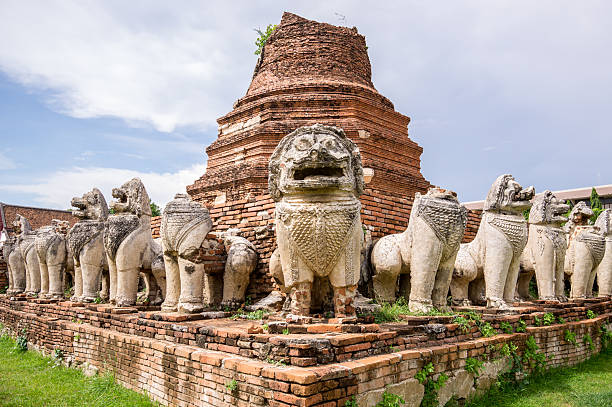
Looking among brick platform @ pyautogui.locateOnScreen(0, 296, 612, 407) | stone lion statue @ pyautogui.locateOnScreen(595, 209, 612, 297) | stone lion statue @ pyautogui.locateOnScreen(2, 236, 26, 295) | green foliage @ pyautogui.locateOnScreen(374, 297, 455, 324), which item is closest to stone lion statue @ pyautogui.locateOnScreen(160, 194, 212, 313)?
brick platform @ pyautogui.locateOnScreen(0, 296, 612, 407)

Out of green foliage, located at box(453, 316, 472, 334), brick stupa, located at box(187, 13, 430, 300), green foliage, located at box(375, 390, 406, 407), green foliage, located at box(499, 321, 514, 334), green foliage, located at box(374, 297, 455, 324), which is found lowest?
green foliage, located at box(375, 390, 406, 407)

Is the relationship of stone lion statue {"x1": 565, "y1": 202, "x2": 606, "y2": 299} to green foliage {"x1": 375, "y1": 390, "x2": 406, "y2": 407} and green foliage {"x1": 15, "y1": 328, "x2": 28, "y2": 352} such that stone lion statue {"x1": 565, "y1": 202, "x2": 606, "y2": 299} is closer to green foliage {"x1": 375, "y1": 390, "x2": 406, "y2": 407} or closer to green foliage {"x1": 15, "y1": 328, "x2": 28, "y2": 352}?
green foliage {"x1": 375, "y1": 390, "x2": 406, "y2": 407}

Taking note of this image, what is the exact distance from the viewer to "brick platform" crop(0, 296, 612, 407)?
3.45 meters

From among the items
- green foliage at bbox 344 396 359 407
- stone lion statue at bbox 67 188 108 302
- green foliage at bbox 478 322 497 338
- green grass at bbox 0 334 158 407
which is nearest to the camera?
green foliage at bbox 344 396 359 407

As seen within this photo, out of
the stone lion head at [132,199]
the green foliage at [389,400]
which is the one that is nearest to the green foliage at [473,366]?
the green foliage at [389,400]

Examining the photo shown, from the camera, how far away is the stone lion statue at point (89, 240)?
7.68 meters

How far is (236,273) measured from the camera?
6.34m

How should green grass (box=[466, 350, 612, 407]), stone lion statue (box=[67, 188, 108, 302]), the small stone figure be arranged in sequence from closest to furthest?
green grass (box=[466, 350, 612, 407]) < the small stone figure < stone lion statue (box=[67, 188, 108, 302])

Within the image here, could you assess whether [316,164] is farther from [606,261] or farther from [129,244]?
[606,261]

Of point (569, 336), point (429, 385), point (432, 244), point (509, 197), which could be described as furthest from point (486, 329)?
point (569, 336)

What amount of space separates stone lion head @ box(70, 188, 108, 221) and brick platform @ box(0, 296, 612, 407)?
164 centimetres

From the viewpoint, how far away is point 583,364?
22.5ft

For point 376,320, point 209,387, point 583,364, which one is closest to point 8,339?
point 209,387

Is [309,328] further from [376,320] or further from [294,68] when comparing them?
[294,68]
